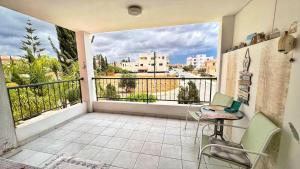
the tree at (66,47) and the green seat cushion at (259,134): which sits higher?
the tree at (66,47)

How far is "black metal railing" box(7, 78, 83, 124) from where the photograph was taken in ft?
9.84

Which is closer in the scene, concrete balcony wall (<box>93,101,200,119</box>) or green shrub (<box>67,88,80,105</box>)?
concrete balcony wall (<box>93,101,200,119</box>)

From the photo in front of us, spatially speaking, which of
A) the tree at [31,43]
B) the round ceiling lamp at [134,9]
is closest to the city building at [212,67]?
the round ceiling lamp at [134,9]

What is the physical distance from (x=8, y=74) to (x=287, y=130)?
527cm

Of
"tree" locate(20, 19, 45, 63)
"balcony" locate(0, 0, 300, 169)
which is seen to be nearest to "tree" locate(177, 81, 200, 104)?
"balcony" locate(0, 0, 300, 169)

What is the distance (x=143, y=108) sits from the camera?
3.43 meters

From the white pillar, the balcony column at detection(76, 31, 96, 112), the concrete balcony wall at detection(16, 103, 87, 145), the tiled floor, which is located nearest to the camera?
the tiled floor

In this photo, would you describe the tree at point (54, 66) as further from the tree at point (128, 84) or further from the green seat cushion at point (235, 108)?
the green seat cushion at point (235, 108)

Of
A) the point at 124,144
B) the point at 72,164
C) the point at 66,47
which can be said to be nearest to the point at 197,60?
the point at 124,144

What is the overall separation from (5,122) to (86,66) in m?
1.94

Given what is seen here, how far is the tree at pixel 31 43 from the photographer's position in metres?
4.57

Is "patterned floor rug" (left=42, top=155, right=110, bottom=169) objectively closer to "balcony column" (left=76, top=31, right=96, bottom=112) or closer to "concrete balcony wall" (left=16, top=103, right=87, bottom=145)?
"concrete balcony wall" (left=16, top=103, right=87, bottom=145)

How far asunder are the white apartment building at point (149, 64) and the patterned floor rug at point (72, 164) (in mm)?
3888

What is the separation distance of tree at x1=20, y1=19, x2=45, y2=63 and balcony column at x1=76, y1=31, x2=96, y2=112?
7.35 feet
